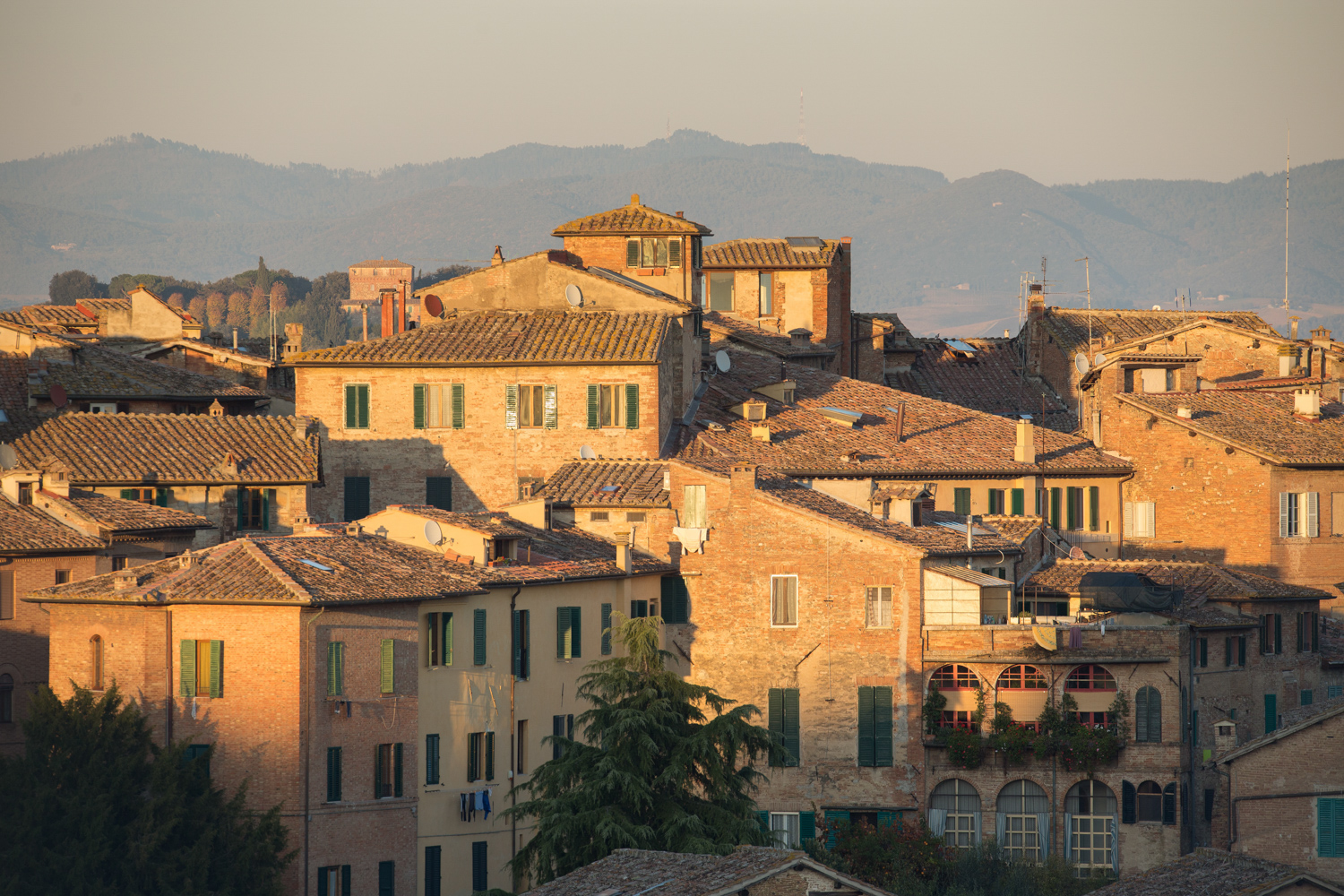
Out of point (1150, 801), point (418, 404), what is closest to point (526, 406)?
point (418, 404)

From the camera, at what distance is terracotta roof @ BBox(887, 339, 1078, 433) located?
234ft

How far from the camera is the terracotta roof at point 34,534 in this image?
43.0 meters

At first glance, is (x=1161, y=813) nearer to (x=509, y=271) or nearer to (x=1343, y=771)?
(x=1343, y=771)

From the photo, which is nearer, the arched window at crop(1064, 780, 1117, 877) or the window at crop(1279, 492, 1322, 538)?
the arched window at crop(1064, 780, 1117, 877)

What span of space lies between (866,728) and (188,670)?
1504 centimetres

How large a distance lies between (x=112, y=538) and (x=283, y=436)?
7641mm

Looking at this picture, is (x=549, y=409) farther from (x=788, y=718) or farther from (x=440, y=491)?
(x=788, y=718)

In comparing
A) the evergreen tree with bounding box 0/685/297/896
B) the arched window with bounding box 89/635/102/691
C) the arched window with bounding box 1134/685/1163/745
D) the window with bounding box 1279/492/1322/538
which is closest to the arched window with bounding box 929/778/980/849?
the arched window with bounding box 1134/685/1163/745

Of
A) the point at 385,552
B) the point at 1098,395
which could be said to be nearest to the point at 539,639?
the point at 385,552

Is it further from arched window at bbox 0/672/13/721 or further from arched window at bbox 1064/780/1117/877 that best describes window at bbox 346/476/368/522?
arched window at bbox 1064/780/1117/877

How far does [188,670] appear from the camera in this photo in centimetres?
3834

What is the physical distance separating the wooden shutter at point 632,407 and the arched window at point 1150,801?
1627 centimetres

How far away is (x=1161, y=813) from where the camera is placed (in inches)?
1742

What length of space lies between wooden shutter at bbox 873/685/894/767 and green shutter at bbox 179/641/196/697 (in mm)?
14986
